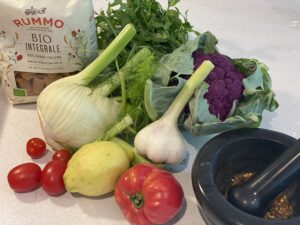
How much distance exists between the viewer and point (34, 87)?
88 cm

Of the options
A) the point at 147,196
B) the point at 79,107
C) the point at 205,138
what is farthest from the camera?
the point at 205,138

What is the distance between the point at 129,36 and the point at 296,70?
533 mm

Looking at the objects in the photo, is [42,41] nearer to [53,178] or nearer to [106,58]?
[106,58]

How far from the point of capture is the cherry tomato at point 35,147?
777 millimetres

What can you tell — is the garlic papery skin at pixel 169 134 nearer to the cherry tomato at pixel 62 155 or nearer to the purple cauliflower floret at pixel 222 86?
the purple cauliflower floret at pixel 222 86

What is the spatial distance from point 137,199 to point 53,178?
165mm

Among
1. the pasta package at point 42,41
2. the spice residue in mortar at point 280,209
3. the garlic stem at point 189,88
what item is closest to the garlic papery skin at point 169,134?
the garlic stem at point 189,88

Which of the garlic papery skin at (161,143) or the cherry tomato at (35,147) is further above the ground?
the garlic papery skin at (161,143)

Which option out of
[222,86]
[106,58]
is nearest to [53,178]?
[106,58]

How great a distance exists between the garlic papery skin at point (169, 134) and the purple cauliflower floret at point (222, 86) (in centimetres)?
3

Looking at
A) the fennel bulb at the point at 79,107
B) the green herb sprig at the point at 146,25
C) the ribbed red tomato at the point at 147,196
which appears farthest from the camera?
the green herb sprig at the point at 146,25

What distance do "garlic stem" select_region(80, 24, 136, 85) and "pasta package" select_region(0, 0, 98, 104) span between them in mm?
61

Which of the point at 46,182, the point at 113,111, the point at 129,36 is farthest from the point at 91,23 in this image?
the point at 46,182

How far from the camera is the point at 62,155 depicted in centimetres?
75
